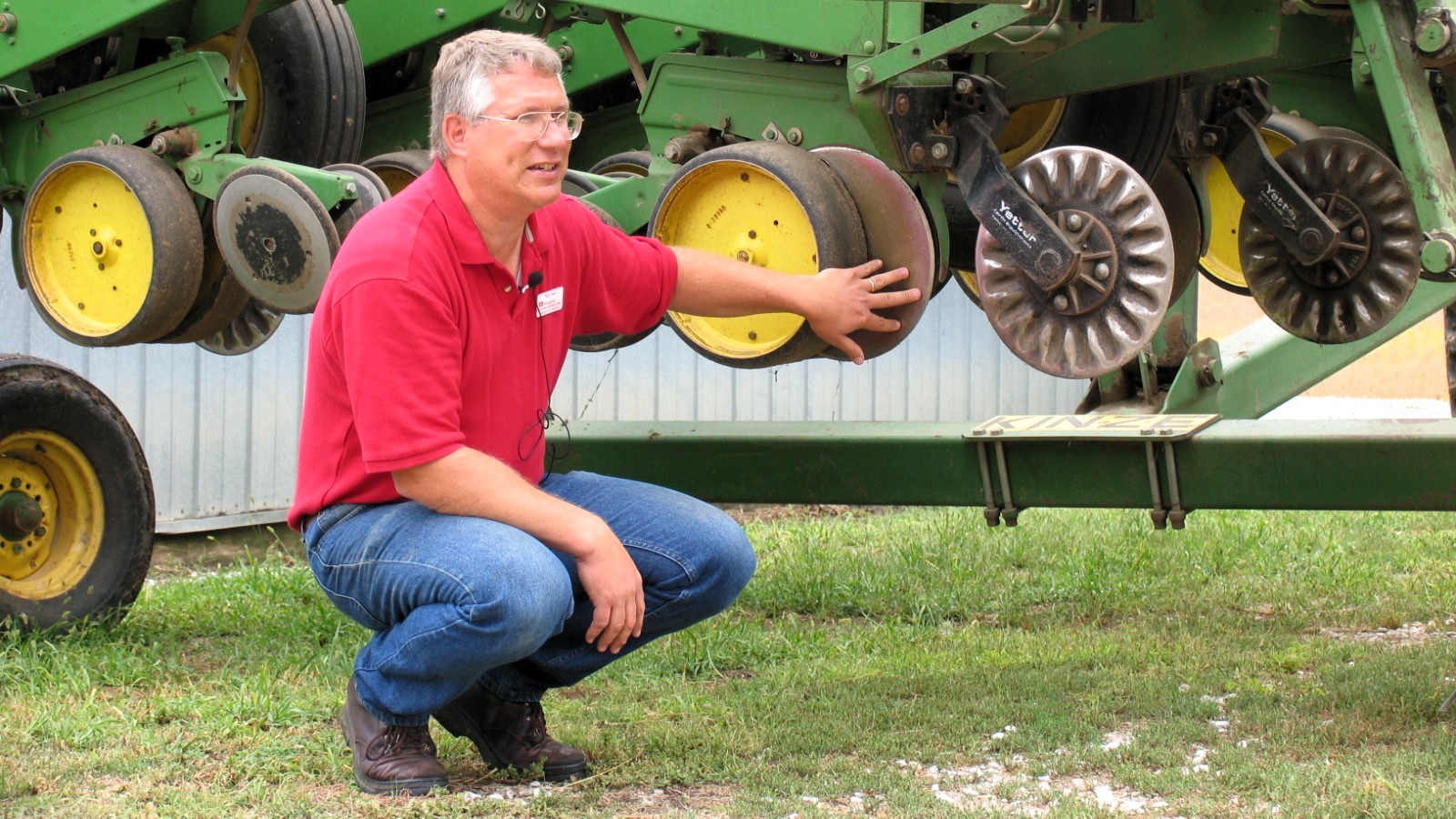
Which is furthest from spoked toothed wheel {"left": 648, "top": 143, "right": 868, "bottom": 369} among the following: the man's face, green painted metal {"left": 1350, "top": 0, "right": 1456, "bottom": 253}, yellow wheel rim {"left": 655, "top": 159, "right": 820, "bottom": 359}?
green painted metal {"left": 1350, "top": 0, "right": 1456, "bottom": 253}

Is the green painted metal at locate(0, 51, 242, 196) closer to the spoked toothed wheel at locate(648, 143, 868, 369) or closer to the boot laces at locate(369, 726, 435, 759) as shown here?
the spoked toothed wheel at locate(648, 143, 868, 369)

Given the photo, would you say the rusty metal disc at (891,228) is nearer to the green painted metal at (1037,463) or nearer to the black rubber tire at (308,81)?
the green painted metal at (1037,463)

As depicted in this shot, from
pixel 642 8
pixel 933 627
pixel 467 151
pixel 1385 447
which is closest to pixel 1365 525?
pixel 933 627

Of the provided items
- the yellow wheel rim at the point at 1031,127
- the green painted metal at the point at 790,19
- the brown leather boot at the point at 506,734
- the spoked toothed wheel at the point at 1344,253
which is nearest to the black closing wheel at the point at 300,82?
the green painted metal at the point at 790,19

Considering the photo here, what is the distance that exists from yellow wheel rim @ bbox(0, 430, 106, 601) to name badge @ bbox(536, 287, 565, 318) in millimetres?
1943

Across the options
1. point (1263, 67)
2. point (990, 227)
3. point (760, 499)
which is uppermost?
point (1263, 67)

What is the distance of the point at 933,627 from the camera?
461 centimetres

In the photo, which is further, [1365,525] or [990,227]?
[1365,525]

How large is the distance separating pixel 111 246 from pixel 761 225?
1.69 metres

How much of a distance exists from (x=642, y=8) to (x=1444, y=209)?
64.4 inches

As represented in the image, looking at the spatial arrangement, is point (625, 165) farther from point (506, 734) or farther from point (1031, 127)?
point (506, 734)

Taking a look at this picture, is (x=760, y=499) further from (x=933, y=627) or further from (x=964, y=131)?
(x=964, y=131)

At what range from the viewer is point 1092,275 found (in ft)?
9.47

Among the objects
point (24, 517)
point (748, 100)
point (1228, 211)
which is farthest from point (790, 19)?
point (24, 517)
